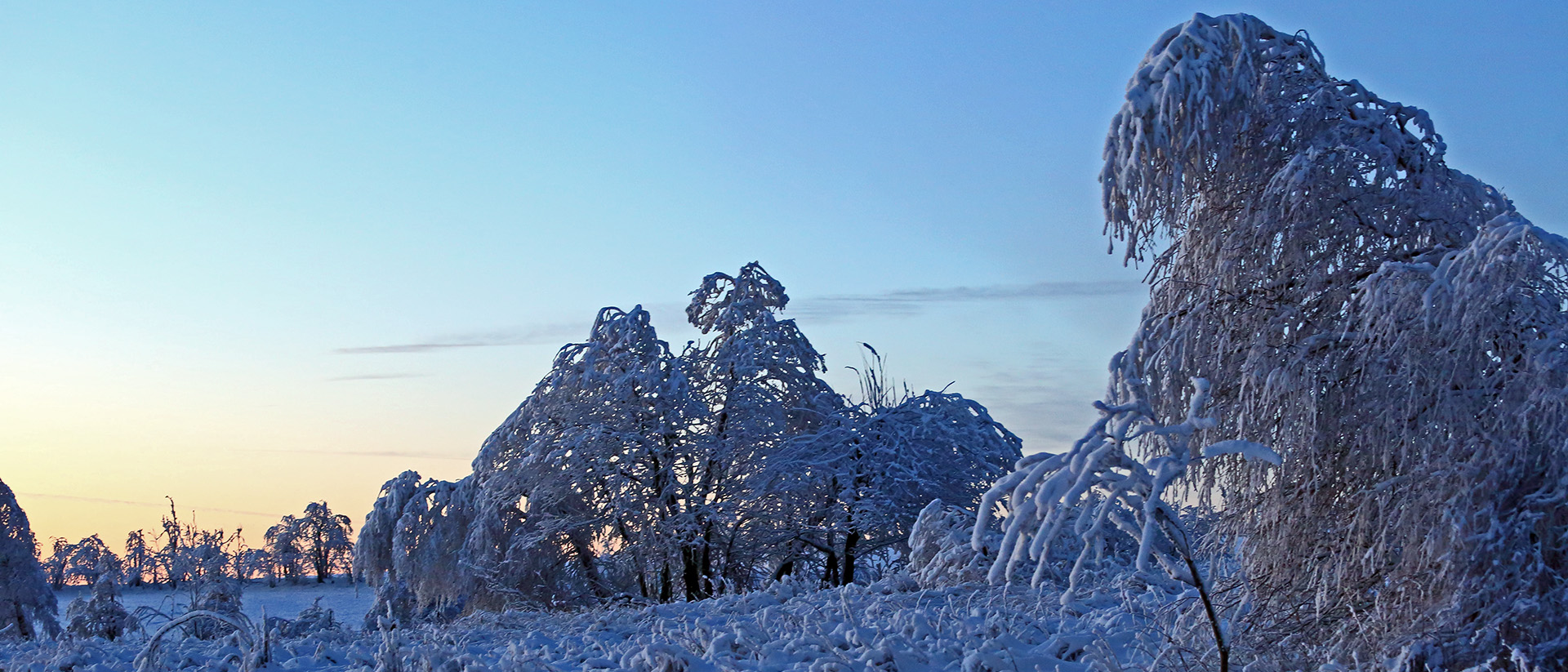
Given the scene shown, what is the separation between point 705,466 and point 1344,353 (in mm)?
13164

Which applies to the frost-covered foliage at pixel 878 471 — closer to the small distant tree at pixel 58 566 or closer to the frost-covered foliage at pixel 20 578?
the frost-covered foliage at pixel 20 578

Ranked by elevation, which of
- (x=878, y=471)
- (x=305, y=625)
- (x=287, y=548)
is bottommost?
(x=287, y=548)

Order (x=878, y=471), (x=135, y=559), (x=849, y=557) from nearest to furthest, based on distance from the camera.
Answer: (x=878, y=471) → (x=849, y=557) → (x=135, y=559)

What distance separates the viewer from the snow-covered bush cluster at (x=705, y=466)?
1808 centimetres

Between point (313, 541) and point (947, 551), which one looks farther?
point (313, 541)

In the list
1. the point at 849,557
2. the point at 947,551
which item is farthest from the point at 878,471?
the point at 947,551

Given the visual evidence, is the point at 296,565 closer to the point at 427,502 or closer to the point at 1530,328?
the point at 427,502

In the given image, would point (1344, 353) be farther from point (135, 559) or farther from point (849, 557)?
point (135, 559)

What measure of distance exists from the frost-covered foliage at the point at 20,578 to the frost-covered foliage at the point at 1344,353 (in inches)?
863

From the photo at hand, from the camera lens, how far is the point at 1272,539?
22.9ft

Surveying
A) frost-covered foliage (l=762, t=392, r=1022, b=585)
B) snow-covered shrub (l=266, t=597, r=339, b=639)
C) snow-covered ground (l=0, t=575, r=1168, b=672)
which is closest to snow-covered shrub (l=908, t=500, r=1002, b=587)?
snow-covered ground (l=0, t=575, r=1168, b=672)

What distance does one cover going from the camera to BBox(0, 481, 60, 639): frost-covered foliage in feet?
68.7

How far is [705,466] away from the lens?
1850cm

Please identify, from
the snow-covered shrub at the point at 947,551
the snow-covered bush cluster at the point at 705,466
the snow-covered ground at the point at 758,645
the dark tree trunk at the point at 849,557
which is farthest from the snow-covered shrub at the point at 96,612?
the snow-covered shrub at the point at 947,551
